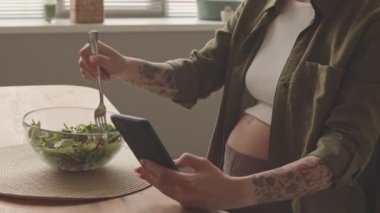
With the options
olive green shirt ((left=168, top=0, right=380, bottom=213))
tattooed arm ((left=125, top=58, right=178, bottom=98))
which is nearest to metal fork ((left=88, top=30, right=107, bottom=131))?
tattooed arm ((left=125, top=58, right=178, bottom=98))

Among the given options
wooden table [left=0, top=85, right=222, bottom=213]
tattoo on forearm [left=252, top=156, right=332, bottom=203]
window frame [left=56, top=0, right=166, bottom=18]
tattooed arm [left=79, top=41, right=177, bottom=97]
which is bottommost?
window frame [left=56, top=0, right=166, bottom=18]

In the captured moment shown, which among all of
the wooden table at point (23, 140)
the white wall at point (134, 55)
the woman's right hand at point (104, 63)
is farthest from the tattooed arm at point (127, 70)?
the white wall at point (134, 55)

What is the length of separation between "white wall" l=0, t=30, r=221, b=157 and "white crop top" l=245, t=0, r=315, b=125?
1.30 metres

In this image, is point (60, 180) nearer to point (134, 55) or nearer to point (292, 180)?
point (292, 180)

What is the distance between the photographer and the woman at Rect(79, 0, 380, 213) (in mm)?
1092

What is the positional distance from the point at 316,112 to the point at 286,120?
102 mm

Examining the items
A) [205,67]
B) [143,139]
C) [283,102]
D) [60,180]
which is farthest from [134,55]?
[143,139]

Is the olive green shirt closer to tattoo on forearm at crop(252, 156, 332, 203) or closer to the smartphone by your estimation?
tattoo on forearm at crop(252, 156, 332, 203)

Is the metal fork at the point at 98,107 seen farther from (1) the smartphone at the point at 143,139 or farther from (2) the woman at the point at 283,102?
(1) the smartphone at the point at 143,139

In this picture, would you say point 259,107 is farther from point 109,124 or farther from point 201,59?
point 109,124

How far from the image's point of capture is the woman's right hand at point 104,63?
1351 millimetres

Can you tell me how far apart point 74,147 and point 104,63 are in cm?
27

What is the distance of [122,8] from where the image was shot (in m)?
2.90

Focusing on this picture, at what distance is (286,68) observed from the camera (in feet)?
4.36
